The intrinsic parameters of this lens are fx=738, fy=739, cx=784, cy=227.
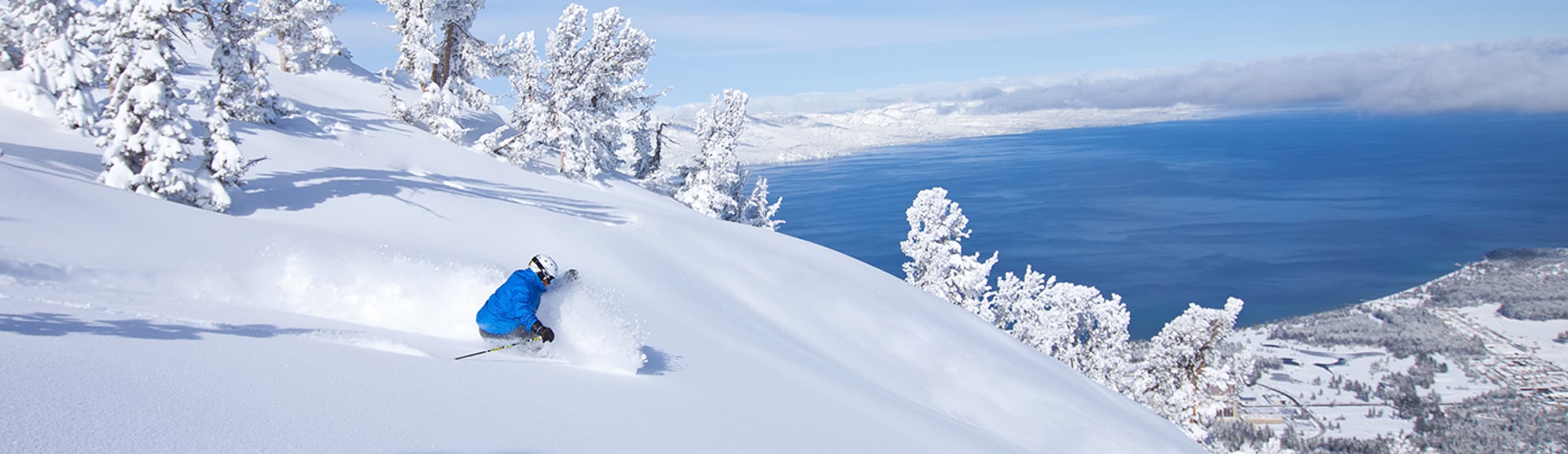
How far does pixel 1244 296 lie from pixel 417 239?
3434 inches

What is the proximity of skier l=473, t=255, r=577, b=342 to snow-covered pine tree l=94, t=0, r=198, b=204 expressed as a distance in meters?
6.21

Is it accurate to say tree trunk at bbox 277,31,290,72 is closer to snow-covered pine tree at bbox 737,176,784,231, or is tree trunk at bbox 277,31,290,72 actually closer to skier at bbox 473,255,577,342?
snow-covered pine tree at bbox 737,176,784,231

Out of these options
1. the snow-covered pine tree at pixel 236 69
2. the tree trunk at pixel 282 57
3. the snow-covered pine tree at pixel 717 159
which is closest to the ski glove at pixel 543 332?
the snow-covered pine tree at pixel 236 69

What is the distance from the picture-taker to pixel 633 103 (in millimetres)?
28281

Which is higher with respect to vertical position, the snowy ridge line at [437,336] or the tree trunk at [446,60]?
the tree trunk at [446,60]

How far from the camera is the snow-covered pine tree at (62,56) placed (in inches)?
414

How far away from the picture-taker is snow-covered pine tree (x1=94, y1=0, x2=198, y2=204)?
9.99m

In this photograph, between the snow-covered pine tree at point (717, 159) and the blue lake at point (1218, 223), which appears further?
the blue lake at point (1218, 223)

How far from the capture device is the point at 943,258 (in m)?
33.4

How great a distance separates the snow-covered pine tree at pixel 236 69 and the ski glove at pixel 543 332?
34.8 ft

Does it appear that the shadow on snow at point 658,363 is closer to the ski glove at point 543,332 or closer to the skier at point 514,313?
the ski glove at point 543,332

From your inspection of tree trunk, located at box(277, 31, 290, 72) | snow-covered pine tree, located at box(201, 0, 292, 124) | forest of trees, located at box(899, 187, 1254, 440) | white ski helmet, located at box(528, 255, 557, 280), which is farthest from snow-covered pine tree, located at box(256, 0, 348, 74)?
forest of trees, located at box(899, 187, 1254, 440)

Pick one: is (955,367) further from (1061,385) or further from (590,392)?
Answer: (590,392)

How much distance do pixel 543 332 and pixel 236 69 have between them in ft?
40.6
